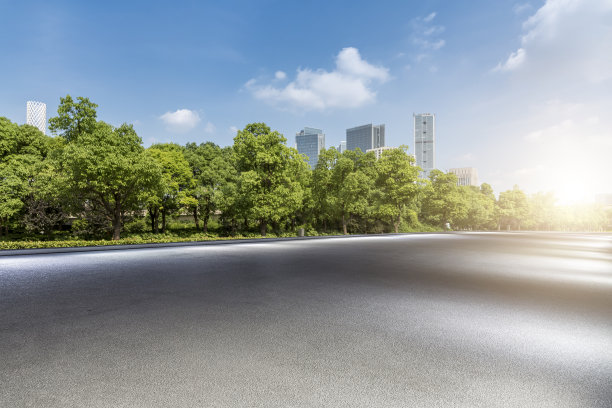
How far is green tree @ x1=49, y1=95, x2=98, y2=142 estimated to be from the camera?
21.3 meters

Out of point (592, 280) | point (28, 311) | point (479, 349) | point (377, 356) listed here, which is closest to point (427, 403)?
point (377, 356)

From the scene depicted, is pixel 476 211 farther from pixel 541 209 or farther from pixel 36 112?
pixel 36 112

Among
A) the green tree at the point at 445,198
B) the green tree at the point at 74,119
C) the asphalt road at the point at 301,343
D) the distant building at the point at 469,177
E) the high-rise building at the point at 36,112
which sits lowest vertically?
the asphalt road at the point at 301,343

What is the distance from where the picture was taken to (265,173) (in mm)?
23984

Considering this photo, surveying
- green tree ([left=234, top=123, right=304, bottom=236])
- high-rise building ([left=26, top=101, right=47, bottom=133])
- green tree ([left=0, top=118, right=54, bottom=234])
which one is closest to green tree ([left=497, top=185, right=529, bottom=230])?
green tree ([left=234, top=123, right=304, bottom=236])

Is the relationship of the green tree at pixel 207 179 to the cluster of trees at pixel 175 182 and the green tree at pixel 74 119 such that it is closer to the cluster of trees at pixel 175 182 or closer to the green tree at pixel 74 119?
the cluster of trees at pixel 175 182

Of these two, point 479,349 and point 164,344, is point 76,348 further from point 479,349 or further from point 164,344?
point 479,349

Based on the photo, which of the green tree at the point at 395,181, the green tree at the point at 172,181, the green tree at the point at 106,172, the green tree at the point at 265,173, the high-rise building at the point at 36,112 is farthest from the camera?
the high-rise building at the point at 36,112

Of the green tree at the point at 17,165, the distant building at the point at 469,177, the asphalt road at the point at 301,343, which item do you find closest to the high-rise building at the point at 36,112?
the green tree at the point at 17,165

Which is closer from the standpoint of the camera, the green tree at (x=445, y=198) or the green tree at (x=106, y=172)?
the green tree at (x=106, y=172)

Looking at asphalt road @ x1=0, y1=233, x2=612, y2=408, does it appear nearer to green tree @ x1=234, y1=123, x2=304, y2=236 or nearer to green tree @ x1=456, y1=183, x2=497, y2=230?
green tree @ x1=234, y1=123, x2=304, y2=236

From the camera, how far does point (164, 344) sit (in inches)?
121

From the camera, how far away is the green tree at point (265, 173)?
23.1 metres

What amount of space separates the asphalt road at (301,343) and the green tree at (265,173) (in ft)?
55.7
